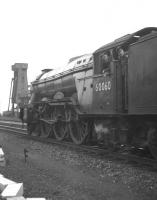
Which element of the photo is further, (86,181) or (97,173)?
(97,173)

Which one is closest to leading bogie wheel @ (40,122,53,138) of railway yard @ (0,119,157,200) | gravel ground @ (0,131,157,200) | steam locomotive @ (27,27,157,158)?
steam locomotive @ (27,27,157,158)

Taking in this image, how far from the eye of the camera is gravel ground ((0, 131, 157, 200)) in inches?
244

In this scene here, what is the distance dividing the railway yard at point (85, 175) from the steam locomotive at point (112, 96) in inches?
30.1

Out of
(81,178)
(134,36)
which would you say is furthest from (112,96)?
(81,178)

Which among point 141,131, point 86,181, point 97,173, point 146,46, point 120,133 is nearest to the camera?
point 86,181

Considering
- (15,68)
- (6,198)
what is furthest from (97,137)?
(15,68)

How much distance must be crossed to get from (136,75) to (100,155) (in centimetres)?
279

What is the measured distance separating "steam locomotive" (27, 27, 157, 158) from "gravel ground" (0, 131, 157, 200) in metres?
1.13

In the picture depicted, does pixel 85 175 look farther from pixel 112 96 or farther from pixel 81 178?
pixel 112 96

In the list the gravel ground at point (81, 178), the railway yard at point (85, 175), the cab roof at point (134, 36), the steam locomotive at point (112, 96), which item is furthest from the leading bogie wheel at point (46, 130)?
the cab roof at point (134, 36)

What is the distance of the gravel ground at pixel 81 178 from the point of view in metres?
6.20

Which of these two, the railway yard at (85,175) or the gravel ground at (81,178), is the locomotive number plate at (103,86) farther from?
the gravel ground at (81,178)

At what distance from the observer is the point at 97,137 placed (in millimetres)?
12719

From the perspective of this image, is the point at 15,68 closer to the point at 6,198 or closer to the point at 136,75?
the point at 136,75
